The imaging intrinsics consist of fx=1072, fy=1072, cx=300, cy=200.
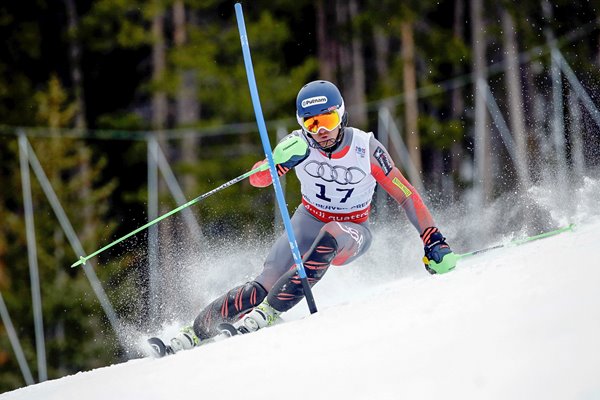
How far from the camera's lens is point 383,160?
18.6 feet

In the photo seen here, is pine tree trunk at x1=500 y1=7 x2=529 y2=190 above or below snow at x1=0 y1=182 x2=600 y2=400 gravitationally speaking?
below

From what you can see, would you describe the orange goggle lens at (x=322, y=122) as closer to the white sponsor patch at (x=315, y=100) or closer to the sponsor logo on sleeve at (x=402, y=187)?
the white sponsor patch at (x=315, y=100)

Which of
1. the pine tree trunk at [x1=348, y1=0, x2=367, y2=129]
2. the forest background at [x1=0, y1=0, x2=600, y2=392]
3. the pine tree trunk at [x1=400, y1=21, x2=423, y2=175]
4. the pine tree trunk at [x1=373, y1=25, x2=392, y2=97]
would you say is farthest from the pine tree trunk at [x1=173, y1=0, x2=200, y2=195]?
the pine tree trunk at [x1=400, y1=21, x2=423, y2=175]

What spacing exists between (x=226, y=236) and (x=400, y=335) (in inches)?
404

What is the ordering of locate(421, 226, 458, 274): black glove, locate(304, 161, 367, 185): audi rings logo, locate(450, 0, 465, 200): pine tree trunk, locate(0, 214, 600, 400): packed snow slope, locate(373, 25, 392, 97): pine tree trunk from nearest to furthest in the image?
locate(0, 214, 600, 400): packed snow slope → locate(421, 226, 458, 274): black glove → locate(304, 161, 367, 185): audi rings logo → locate(450, 0, 465, 200): pine tree trunk → locate(373, 25, 392, 97): pine tree trunk

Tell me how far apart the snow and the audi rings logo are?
3.19 feet

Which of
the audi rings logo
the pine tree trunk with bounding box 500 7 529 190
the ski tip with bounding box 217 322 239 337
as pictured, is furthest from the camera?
the pine tree trunk with bounding box 500 7 529 190

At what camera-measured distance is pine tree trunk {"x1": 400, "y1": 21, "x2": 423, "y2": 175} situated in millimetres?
18406

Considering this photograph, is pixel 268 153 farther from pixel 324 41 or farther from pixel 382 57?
pixel 382 57

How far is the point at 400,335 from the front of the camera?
12.4 feet

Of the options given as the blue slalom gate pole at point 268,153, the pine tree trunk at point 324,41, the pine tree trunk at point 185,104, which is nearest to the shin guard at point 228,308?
the blue slalom gate pole at point 268,153

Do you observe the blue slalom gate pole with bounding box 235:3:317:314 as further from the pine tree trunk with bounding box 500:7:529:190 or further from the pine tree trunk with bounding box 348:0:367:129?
the pine tree trunk with bounding box 348:0:367:129

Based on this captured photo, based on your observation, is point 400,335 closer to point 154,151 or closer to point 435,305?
point 435,305

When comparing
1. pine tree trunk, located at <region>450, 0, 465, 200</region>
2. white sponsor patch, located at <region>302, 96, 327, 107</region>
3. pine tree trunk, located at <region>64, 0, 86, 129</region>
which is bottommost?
pine tree trunk, located at <region>450, 0, 465, 200</region>
